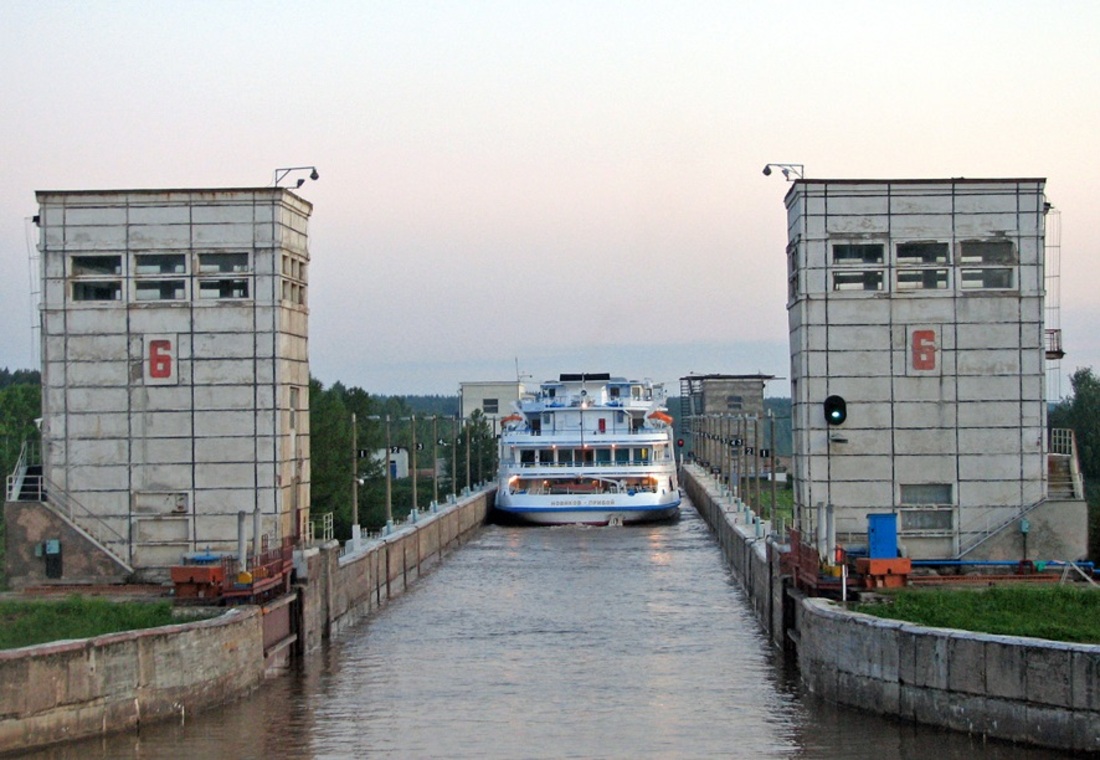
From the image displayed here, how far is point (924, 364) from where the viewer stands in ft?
116

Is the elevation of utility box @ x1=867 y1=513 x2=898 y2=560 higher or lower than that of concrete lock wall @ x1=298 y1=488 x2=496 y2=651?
higher

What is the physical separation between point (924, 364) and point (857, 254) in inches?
107

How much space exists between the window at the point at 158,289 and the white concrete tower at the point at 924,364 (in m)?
13.4

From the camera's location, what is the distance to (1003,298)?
3541 cm

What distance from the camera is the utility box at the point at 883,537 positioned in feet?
105

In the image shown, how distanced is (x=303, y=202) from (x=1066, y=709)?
22636 mm

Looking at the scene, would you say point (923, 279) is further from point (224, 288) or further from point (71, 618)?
point (71, 618)

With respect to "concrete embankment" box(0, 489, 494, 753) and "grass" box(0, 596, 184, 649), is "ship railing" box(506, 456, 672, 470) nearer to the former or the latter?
"concrete embankment" box(0, 489, 494, 753)

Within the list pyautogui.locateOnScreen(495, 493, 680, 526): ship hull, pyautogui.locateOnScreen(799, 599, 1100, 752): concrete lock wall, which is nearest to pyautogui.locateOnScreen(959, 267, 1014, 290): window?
pyautogui.locateOnScreen(799, 599, 1100, 752): concrete lock wall

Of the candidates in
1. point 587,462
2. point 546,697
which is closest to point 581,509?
point 587,462

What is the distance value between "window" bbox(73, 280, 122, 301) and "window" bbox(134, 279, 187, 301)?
44 cm

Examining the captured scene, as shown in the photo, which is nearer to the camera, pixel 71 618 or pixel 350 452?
pixel 71 618

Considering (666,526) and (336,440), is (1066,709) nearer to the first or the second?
(666,526)

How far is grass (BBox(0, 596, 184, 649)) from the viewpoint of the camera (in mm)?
26406
